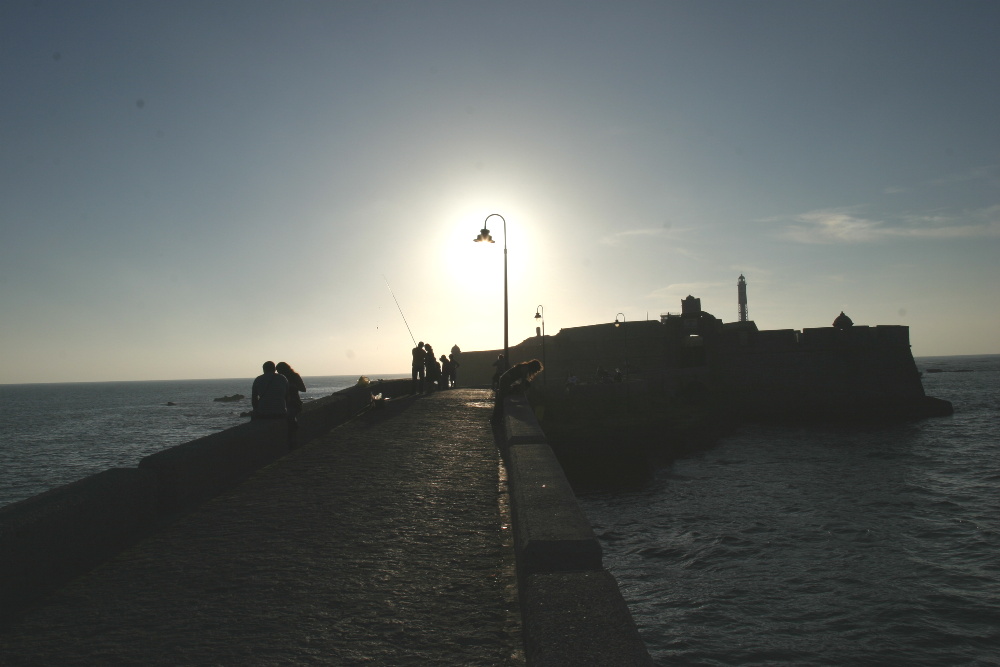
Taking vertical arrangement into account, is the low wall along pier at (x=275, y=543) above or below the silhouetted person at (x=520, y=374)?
below

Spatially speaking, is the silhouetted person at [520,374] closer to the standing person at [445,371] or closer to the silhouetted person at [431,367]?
the silhouetted person at [431,367]

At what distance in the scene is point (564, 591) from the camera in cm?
347

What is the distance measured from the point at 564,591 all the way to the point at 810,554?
38.4ft

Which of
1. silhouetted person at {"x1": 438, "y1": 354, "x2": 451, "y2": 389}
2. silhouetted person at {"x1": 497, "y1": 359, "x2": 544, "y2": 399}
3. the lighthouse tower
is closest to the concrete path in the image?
silhouetted person at {"x1": 497, "y1": 359, "x2": 544, "y2": 399}

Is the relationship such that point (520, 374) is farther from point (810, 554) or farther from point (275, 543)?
point (275, 543)

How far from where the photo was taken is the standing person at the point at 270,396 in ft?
32.1

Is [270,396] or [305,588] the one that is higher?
[270,396]

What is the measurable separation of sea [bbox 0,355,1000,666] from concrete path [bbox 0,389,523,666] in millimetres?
4520

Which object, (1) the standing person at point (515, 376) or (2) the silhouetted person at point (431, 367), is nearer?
(1) the standing person at point (515, 376)

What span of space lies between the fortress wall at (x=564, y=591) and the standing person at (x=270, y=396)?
5.17 meters

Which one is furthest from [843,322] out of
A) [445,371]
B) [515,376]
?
[515,376]

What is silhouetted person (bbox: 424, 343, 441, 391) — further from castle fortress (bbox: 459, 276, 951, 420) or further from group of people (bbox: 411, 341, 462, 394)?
castle fortress (bbox: 459, 276, 951, 420)

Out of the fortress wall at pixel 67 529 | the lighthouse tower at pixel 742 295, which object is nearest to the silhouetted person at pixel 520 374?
the fortress wall at pixel 67 529

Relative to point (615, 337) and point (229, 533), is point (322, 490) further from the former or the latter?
point (615, 337)
